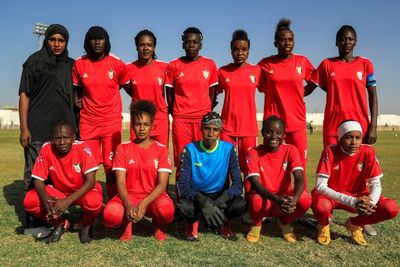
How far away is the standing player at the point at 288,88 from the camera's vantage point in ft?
18.3

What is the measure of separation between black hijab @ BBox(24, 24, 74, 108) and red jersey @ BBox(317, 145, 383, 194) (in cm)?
330

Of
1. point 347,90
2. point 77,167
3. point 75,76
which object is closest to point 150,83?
point 75,76

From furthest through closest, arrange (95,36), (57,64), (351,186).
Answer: (95,36) → (57,64) → (351,186)

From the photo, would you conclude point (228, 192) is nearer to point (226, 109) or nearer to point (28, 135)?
point (226, 109)

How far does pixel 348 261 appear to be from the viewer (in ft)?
13.2

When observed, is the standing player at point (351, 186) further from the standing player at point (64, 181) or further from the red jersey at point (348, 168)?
the standing player at point (64, 181)

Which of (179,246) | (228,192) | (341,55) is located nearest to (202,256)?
(179,246)

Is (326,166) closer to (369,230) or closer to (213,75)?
(369,230)

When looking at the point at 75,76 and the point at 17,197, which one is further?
the point at 17,197

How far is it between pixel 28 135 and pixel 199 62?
2.44 m

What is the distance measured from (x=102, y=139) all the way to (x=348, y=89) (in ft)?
11.0

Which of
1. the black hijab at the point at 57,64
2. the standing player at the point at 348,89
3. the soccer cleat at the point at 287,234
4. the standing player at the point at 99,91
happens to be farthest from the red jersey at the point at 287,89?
the black hijab at the point at 57,64

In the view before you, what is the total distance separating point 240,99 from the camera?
18.4 ft

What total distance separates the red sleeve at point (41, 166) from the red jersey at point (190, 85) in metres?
1.85
